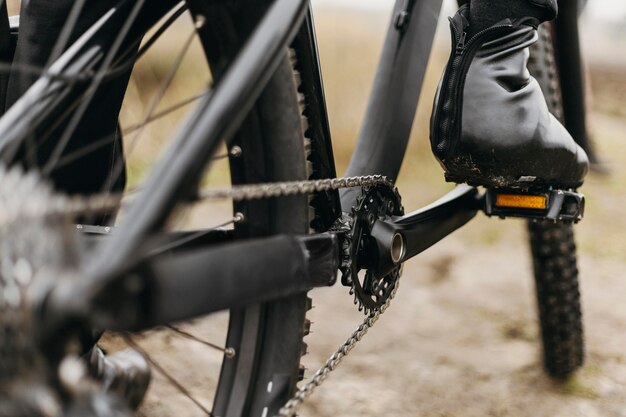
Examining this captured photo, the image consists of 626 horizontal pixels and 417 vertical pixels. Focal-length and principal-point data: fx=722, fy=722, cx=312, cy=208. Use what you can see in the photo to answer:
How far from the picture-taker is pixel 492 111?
3.29ft

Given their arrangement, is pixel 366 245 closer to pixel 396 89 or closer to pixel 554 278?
pixel 396 89

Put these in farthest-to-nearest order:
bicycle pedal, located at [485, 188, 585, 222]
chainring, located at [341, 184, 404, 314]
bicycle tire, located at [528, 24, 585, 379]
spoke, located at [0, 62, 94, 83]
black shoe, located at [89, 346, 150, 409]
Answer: bicycle tire, located at [528, 24, 585, 379] < bicycle pedal, located at [485, 188, 585, 222] < black shoe, located at [89, 346, 150, 409] < chainring, located at [341, 184, 404, 314] < spoke, located at [0, 62, 94, 83]

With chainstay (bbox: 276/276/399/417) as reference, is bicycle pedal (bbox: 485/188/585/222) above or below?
above

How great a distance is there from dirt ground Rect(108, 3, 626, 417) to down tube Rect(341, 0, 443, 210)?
2.13 feet

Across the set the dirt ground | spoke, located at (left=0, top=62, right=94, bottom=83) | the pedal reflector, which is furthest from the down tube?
the dirt ground

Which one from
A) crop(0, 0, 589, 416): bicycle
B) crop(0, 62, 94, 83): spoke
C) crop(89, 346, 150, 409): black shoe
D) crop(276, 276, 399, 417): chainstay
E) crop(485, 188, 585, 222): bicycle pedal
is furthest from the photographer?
crop(485, 188, 585, 222): bicycle pedal

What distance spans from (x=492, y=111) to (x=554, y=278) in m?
0.71

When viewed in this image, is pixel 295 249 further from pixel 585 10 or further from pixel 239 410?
pixel 585 10

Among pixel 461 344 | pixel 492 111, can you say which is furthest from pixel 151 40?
pixel 461 344

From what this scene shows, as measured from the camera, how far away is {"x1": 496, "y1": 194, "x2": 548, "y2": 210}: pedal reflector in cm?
116

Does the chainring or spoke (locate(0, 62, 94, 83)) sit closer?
spoke (locate(0, 62, 94, 83))

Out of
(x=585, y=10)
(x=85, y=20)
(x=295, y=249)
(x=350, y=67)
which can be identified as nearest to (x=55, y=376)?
(x=295, y=249)

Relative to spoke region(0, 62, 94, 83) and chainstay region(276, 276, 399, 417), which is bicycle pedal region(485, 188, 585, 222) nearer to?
chainstay region(276, 276, 399, 417)

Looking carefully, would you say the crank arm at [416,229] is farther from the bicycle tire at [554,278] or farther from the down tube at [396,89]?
the bicycle tire at [554,278]
